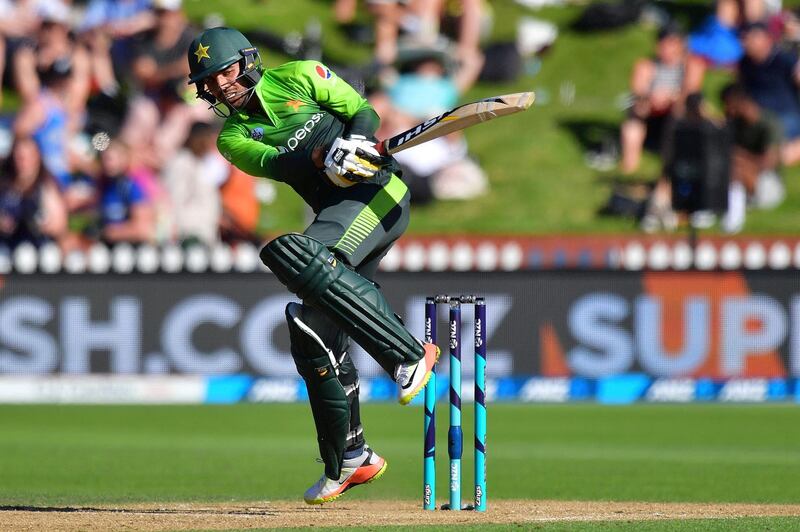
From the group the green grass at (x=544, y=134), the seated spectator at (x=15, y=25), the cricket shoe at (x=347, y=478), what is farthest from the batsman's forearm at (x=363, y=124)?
the seated spectator at (x=15, y=25)

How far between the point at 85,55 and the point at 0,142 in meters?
1.48

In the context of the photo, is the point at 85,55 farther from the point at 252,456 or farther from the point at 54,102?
the point at 252,456

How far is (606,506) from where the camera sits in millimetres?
7418

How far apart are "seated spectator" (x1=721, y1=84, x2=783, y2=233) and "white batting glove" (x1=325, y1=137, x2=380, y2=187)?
10.8m

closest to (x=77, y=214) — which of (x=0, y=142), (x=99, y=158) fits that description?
(x=99, y=158)

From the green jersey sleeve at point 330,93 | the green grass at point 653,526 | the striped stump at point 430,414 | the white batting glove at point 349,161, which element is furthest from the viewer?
the green jersey sleeve at point 330,93

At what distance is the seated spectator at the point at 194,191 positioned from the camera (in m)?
15.5

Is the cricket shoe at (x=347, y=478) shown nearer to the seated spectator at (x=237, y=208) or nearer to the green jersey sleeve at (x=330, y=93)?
the green jersey sleeve at (x=330, y=93)

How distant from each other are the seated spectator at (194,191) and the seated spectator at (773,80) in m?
6.48

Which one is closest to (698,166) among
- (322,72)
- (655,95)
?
(655,95)

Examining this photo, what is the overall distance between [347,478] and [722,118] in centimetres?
1156

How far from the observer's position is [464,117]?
6.46 meters

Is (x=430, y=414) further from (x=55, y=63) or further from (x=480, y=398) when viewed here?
(x=55, y=63)

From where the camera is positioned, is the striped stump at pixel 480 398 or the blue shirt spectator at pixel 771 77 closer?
the striped stump at pixel 480 398
